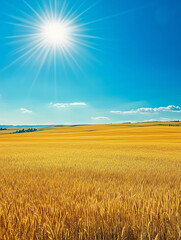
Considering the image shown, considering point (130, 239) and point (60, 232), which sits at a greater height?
Answer: point (60, 232)

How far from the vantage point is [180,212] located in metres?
2.34

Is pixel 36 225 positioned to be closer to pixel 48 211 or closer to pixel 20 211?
pixel 48 211

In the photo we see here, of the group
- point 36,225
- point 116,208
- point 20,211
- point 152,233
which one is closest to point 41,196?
point 20,211

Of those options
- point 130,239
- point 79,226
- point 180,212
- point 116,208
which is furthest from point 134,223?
point 180,212

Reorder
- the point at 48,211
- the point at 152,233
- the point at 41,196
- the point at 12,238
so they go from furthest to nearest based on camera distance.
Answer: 1. the point at 41,196
2. the point at 48,211
3. the point at 152,233
4. the point at 12,238

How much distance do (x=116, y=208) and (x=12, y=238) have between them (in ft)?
4.63

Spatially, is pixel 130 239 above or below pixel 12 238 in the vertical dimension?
below

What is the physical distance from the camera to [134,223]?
1.97m

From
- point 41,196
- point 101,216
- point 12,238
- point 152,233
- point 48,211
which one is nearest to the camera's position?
point 12,238

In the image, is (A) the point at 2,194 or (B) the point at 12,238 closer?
(B) the point at 12,238

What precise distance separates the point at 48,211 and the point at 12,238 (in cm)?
64

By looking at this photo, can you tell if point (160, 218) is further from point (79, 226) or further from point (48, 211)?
point (48, 211)

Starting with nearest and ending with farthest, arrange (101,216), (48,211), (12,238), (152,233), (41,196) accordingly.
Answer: (12,238)
(152,233)
(101,216)
(48,211)
(41,196)

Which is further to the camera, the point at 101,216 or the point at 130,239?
the point at 101,216
